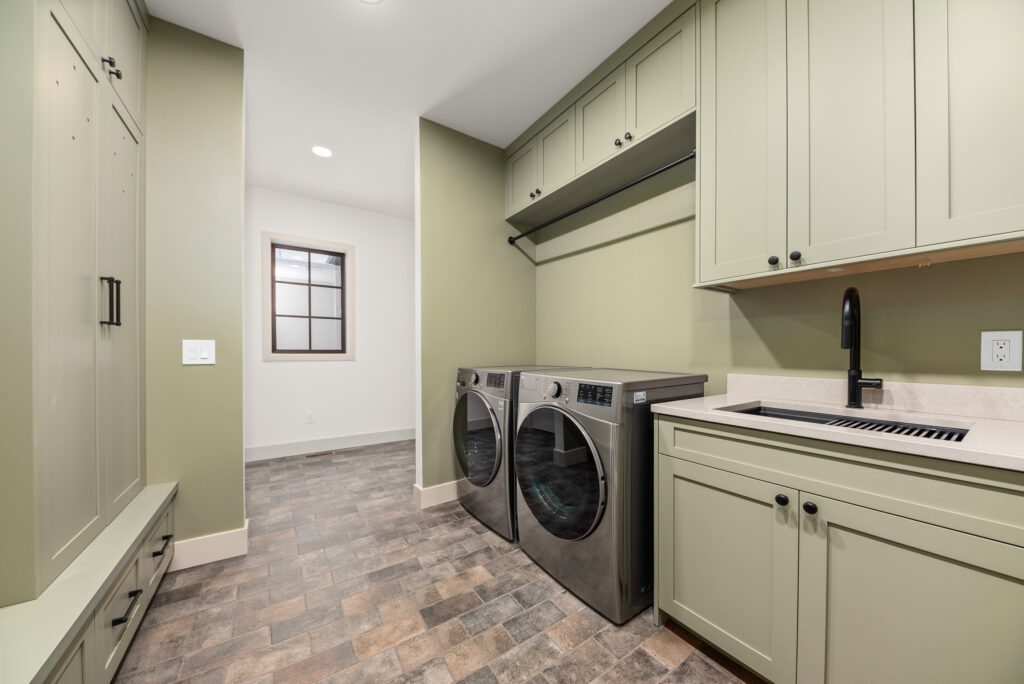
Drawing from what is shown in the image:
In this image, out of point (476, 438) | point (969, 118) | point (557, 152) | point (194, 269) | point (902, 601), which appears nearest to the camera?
point (902, 601)

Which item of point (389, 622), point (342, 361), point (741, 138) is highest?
point (741, 138)

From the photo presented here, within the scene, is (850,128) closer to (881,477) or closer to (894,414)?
(894,414)

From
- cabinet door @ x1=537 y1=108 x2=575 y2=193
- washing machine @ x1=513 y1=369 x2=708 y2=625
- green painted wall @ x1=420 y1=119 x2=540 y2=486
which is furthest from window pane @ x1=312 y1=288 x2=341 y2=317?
washing machine @ x1=513 y1=369 x2=708 y2=625

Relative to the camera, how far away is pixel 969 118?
99 centimetres

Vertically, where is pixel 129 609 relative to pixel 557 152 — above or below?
below

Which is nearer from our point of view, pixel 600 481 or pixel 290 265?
pixel 600 481

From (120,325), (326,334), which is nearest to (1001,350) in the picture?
(120,325)

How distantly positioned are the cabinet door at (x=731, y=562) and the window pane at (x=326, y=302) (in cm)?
382

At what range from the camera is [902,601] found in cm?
88

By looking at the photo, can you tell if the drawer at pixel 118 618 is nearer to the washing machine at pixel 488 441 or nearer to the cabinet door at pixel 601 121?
the washing machine at pixel 488 441

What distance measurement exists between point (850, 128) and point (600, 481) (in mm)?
1421

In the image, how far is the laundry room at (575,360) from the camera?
37.5 inches

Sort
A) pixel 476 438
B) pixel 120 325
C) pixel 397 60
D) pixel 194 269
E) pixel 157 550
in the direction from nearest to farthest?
pixel 120 325
pixel 157 550
pixel 194 269
pixel 397 60
pixel 476 438

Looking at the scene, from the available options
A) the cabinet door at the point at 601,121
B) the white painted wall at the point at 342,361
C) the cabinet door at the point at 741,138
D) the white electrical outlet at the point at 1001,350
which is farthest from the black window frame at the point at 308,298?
the white electrical outlet at the point at 1001,350
